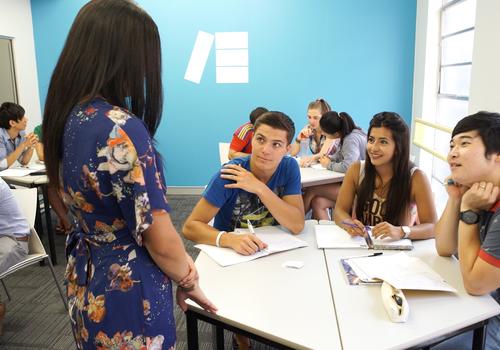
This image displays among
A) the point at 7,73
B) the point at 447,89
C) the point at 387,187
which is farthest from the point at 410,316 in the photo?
the point at 7,73

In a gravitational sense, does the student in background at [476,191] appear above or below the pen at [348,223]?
above

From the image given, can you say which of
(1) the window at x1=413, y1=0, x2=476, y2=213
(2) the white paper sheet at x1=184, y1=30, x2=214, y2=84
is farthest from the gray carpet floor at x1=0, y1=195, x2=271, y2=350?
(2) the white paper sheet at x1=184, y1=30, x2=214, y2=84

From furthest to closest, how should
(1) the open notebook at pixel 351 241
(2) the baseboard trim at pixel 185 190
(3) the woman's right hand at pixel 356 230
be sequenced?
(2) the baseboard trim at pixel 185 190 < (3) the woman's right hand at pixel 356 230 < (1) the open notebook at pixel 351 241

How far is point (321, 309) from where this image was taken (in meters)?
1.33

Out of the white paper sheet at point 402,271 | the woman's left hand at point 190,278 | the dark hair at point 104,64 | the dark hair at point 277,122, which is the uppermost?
the dark hair at point 104,64

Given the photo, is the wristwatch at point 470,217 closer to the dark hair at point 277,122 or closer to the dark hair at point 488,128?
the dark hair at point 488,128

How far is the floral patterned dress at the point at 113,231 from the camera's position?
93 centimetres

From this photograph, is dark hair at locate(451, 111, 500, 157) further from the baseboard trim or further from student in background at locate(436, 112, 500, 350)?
the baseboard trim

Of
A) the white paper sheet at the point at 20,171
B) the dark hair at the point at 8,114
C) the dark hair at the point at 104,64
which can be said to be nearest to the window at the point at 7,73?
the dark hair at the point at 8,114

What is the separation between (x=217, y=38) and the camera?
5.64 meters

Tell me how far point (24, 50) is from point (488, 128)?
6.04 m

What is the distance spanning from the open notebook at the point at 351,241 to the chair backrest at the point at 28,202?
6.14 ft

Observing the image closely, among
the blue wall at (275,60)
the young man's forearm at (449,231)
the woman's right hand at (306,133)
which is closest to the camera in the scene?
the young man's forearm at (449,231)

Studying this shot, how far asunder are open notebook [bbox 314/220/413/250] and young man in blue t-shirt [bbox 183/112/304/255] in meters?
0.14
